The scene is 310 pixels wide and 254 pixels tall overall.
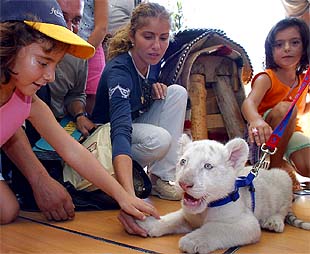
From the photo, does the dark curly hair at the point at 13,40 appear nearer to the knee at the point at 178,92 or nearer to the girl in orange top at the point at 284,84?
the knee at the point at 178,92

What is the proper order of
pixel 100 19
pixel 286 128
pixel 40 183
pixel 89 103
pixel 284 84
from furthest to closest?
pixel 89 103 < pixel 284 84 < pixel 100 19 < pixel 286 128 < pixel 40 183

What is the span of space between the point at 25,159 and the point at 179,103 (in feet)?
2.51

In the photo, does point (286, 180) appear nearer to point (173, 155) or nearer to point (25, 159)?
point (173, 155)

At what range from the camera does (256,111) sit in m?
1.92

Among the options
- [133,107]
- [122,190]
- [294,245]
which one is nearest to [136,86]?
[133,107]

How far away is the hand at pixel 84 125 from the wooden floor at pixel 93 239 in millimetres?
388

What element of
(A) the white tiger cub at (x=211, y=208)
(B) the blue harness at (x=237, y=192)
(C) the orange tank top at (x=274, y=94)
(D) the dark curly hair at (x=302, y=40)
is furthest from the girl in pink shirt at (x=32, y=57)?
(D) the dark curly hair at (x=302, y=40)

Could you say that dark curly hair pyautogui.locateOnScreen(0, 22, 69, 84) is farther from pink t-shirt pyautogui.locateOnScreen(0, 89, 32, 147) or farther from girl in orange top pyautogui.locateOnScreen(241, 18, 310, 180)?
girl in orange top pyautogui.locateOnScreen(241, 18, 310, 180)

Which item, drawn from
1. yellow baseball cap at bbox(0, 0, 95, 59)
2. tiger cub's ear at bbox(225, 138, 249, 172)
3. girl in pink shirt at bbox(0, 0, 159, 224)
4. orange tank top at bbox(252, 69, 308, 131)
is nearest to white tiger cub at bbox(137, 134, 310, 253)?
tiger cub's ear at bbox(225, 138, 249, 172)

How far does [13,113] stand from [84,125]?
0.48m

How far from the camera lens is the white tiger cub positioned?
111 centimetres

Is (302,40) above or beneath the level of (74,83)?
above

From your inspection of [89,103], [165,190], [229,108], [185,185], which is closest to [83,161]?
[185,185]

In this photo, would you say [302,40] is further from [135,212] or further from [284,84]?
[135,212]
